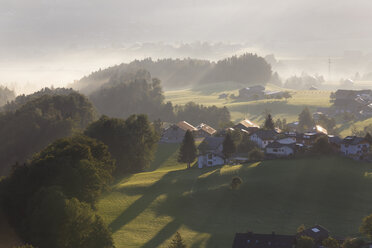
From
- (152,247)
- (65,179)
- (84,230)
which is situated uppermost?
(65,179)

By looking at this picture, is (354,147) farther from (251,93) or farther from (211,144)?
(251,93)

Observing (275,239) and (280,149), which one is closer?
(275,239)

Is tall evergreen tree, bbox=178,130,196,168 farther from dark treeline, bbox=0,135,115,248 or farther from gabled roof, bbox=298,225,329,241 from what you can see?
gabled roof, bbox=298,225,329,241

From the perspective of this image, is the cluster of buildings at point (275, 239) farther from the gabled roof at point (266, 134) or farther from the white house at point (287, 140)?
the gabled roof at point (266, 134)

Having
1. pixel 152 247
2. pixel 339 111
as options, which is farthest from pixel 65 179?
pixel 339 111

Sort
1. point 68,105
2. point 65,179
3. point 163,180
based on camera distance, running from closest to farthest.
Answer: point 65,179 < point 163,180 < point 68,105

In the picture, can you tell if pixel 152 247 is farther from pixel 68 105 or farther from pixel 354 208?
pixel 68 105

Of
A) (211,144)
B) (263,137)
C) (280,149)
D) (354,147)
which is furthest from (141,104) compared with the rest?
(354,147)
